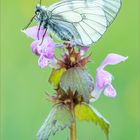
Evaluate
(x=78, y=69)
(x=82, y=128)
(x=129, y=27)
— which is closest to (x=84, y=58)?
(x=78, y=69)

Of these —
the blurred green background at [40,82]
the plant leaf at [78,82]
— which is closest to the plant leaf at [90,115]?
the plant leaf at [78,82]

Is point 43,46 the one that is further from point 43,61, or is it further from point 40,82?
point 40,82

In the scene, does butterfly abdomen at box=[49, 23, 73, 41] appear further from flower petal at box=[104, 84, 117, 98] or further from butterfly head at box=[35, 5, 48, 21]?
flower petal at box=[104, 84, 117, 98]

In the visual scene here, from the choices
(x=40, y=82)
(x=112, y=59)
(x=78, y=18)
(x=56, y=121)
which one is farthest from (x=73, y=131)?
(x=40, y=82)

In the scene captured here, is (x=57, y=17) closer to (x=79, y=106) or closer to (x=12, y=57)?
(x=79, y=106)

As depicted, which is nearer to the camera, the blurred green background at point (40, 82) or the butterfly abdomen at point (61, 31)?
the butterfly abdomen at point (61, 31)

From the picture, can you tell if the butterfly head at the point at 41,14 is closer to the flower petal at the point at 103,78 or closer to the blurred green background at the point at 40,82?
the flower petal at the point at 103,78
